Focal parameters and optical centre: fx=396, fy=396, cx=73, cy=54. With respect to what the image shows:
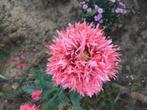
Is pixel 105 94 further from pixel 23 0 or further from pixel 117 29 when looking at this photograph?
pixel 23 0

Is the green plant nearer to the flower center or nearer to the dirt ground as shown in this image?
the dirt ground

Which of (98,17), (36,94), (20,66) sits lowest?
(36,94)

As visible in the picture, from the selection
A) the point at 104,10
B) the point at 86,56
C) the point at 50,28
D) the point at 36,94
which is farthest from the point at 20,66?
the point at 86,56

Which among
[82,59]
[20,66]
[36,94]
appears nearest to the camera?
[82,59]

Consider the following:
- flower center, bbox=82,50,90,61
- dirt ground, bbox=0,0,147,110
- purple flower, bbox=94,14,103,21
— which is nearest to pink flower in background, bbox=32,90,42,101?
dirt ground, bbox=0,0,147,110

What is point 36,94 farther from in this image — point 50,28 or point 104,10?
point 104,10
